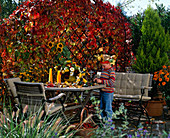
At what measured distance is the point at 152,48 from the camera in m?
5.74

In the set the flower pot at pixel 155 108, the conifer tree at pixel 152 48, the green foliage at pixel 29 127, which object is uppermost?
the conifer tree at pixel 152 48

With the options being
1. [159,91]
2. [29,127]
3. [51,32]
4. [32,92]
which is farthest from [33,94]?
[159,91]

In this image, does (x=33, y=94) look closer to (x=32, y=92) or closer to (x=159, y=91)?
(x=32, y=92)

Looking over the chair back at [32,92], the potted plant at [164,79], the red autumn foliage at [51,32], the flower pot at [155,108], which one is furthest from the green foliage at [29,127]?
the potted plant at [164,79]

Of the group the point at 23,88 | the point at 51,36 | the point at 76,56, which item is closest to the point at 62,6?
the point at 51,36

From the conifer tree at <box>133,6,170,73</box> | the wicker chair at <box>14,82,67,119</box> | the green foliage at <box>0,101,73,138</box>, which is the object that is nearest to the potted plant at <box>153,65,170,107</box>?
the conifer tree at <box>133,6,170,73</box>

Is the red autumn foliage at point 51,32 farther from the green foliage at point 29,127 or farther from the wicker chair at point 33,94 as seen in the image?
the green foliage at point 29,127

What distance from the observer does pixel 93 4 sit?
16.1 ft

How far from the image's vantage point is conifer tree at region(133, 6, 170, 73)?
5637 mm

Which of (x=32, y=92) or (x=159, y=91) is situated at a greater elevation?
→ (x=32, y=92)

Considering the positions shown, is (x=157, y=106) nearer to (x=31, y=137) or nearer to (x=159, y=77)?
(x=159, y=77)

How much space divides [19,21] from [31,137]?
2.90m

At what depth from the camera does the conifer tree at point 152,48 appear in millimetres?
5637

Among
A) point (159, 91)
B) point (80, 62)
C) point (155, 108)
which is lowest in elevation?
point (155, 108)
